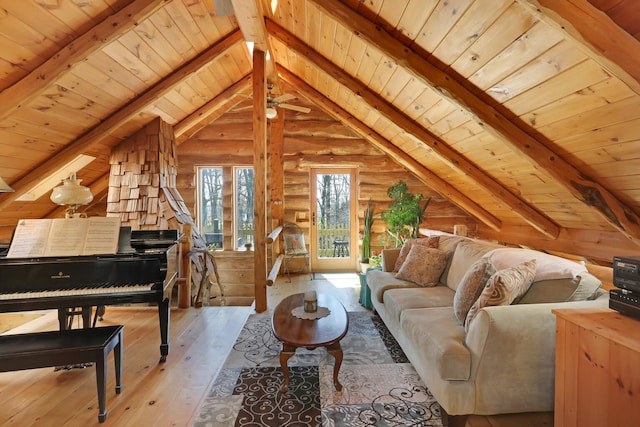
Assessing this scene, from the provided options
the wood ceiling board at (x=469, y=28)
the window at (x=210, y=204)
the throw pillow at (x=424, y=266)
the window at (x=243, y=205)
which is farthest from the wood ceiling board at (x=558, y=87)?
the window at (x=210, y=204)

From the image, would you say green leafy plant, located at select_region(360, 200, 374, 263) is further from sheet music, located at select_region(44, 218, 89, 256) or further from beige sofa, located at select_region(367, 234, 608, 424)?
sheet music, located at select_region(44, 218, 89, 256)

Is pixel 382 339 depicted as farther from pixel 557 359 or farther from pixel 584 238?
pixel 584 238

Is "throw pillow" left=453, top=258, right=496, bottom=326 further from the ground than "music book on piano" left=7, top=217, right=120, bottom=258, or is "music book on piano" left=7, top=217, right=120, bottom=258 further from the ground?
"music book on piano" left=7, top=217, right=120, bottom=258

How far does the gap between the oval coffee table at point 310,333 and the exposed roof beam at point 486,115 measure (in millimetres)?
1912

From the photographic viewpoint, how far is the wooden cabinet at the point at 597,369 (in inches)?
42.5

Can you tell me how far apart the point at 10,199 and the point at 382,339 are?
155 inches

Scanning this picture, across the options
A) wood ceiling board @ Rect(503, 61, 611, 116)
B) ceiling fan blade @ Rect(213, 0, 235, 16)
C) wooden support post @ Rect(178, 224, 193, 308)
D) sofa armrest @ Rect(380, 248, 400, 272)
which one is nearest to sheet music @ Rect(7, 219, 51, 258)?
wooden support post @ Rect(178, 224, 193, 308)

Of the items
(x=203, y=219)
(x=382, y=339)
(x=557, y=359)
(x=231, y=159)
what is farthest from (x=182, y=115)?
(x=557, y=359)

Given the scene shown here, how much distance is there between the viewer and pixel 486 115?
2227mm

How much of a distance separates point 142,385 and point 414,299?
219cm

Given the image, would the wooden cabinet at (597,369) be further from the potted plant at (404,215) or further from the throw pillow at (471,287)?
the potted plant at (404,215)

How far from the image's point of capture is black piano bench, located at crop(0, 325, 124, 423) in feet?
5.31

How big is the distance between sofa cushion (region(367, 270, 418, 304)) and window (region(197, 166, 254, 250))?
113 inches

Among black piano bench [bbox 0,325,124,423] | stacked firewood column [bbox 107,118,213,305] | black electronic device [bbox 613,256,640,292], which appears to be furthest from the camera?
stacked firewood column [bbox 107,118,213,305]
